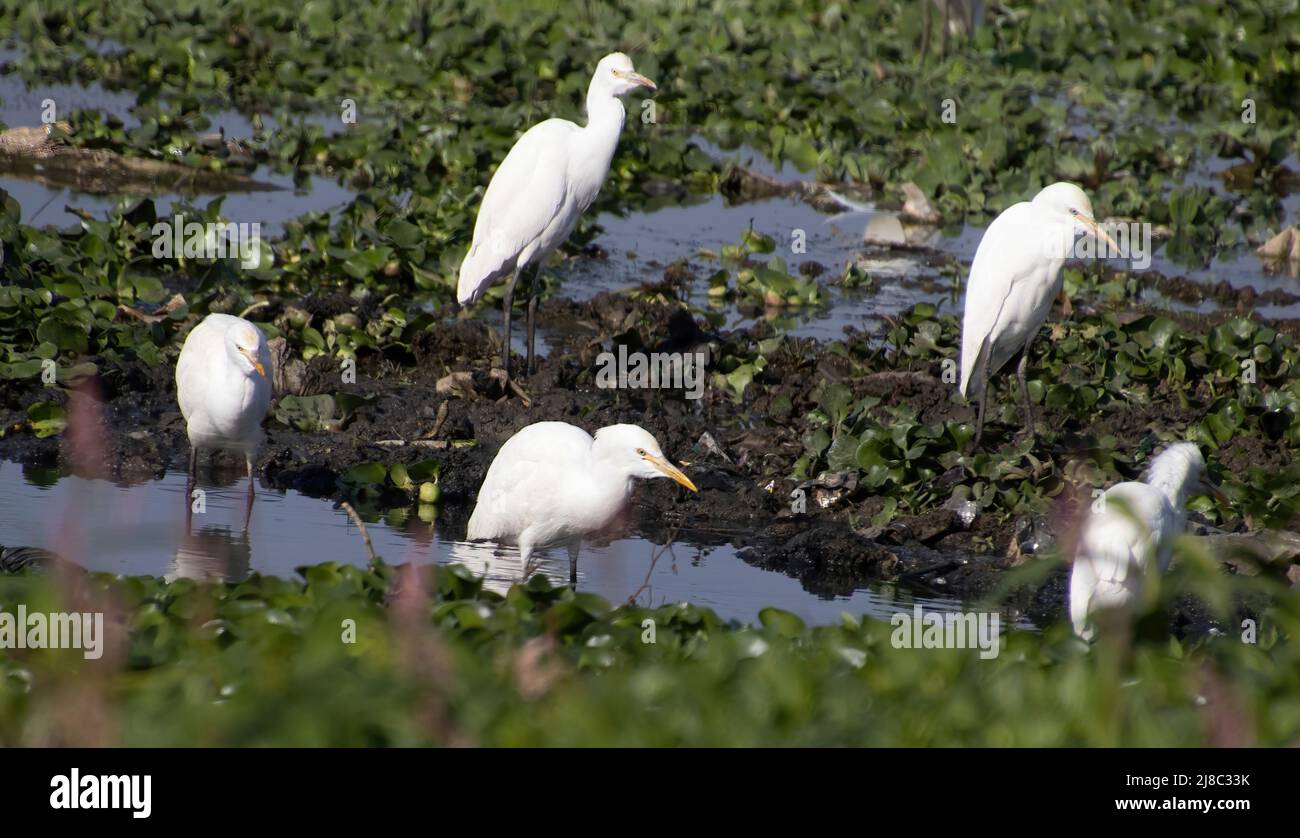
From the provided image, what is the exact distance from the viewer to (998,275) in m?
8.59


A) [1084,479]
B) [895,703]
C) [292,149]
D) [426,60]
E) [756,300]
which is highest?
[426,60]

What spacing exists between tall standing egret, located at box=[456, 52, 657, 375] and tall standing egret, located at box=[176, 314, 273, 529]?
8.19 feet

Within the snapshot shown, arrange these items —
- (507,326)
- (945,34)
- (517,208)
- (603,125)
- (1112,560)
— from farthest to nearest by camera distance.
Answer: (945,34)
(603,125)
(517,208)
(507,326)
(1112,560)

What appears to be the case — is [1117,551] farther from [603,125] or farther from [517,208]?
[603,125]

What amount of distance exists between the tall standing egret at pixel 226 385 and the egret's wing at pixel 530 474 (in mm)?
1214

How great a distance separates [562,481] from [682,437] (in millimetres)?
2190

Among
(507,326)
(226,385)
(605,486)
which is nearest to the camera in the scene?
(605,486)

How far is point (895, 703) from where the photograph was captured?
13.7 ft

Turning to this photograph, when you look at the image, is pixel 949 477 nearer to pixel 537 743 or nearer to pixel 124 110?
pixel 537 743

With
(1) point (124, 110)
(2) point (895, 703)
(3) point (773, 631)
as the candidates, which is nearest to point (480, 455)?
(3) point (773, 631)

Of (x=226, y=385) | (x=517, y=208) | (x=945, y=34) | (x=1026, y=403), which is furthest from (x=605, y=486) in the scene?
(x=945, y=34)

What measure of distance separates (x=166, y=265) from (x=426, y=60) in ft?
24.5

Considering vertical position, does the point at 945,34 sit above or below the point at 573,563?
above

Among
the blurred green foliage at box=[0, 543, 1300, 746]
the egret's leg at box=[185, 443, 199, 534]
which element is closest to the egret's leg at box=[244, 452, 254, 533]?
the egret's leg at box=[185, 443, 199, 534]
